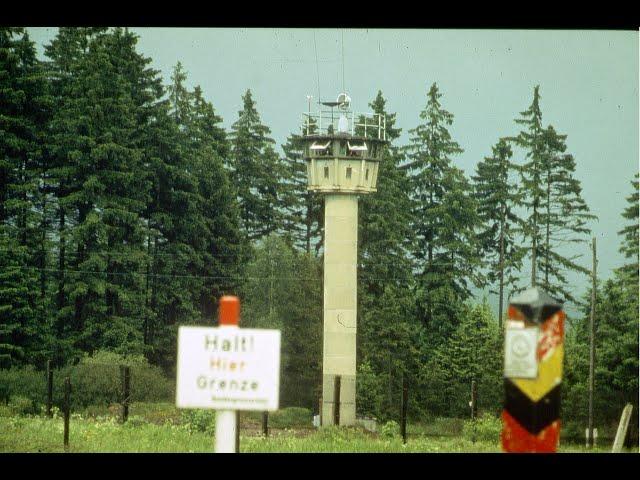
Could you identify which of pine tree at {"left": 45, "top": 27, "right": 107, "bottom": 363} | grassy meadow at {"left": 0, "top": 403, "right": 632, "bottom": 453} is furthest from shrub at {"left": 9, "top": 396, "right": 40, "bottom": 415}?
pine tree at {"left": 45, "top": 27, "right": 107, "bottom": 363}

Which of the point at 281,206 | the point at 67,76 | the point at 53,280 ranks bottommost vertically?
the point at 53,280

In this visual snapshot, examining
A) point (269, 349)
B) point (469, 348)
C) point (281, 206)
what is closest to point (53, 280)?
point (281, 206)

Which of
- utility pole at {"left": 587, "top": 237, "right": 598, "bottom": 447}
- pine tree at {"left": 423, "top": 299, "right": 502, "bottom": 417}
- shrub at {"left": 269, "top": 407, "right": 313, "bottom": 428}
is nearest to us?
utility pole at {"left": 587, "top": 237, "right": 598, "bottom": 447}

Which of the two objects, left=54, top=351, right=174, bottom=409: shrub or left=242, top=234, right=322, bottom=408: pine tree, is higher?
left=242, top=234, right=322, bottom=408: pine tree

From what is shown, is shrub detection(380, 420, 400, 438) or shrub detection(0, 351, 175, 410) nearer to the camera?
shrub detection(380, 420, 400, 438)

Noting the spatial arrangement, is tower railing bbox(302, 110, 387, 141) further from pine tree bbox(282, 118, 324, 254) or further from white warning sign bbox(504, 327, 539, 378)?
white warning sign bbox(504, 327, 539, 378)

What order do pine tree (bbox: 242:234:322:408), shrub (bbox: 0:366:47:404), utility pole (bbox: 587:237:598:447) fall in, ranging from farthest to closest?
pine tree (bbox: 242:234:322:408)
shrub (bbox: 0:366:47:404)
utility pole (bbox: 587:237:598:447)

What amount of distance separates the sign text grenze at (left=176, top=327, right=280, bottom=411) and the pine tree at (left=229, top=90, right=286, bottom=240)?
116 ft

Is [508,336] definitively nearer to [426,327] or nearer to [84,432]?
[84,432]

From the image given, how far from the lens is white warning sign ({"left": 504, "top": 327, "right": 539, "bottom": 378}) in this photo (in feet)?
14.8

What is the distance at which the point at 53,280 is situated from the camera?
125ft

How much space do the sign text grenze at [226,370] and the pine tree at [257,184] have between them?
35.5 m

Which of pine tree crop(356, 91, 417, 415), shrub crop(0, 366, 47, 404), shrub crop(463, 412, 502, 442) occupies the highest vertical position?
pine tree crop(356, 91, 417, 415)
